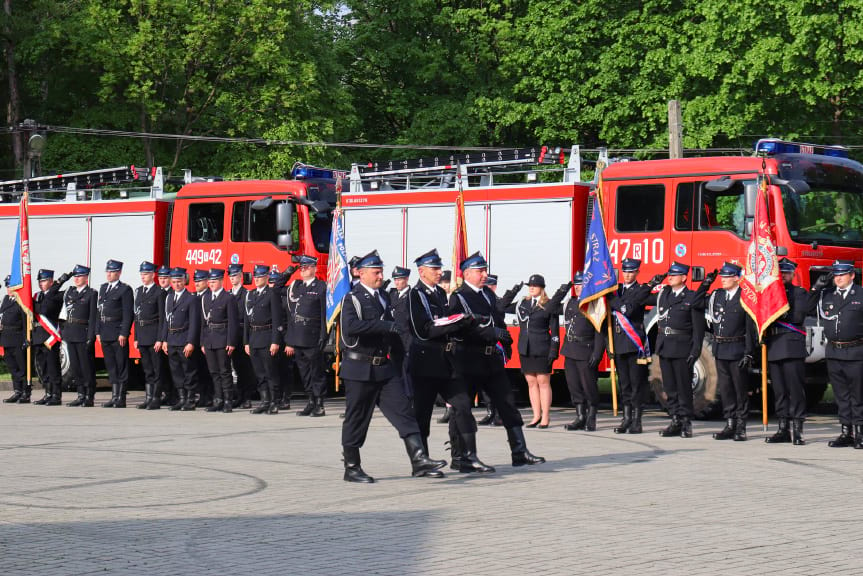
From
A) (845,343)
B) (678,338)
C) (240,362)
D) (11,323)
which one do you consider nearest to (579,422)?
(678,338)

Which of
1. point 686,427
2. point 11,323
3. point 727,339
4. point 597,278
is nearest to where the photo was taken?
point 727,339

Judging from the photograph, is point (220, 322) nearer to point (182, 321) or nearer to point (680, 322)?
point (182, 321)

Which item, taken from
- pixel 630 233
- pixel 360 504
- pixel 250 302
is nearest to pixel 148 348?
pixel 250 302

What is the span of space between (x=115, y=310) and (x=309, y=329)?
2941 mm

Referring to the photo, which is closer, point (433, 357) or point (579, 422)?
point (433, 357)

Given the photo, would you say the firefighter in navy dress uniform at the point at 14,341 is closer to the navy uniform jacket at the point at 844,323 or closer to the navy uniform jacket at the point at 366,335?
the navy uniform jacket at the point at 366,335

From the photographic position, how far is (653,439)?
1486 centimetres

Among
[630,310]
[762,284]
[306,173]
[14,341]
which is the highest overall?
[306,173]

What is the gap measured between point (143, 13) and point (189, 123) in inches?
118

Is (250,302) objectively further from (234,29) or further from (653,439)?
(234,29)

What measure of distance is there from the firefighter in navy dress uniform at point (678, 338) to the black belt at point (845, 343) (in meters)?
1.50

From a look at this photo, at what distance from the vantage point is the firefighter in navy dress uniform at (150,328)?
19250 mm

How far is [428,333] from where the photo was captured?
1153cm

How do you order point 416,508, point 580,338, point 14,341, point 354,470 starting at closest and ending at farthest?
point 416,508 → point 354,470 → point 580,338 → point 14,341
